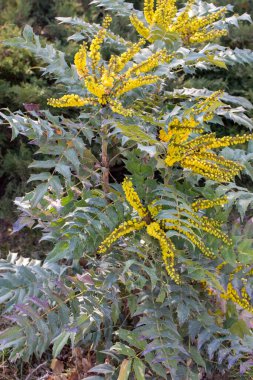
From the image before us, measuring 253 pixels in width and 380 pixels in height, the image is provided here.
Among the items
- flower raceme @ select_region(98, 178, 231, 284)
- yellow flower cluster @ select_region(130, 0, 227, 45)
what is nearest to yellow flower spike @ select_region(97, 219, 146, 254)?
flower raceme @ select_region(98, 178, 231, 284)

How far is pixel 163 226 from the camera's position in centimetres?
198

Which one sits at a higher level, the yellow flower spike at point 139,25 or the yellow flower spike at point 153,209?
the yellow flower spike at point 139,25

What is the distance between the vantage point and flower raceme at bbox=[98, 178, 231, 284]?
1.86 meters

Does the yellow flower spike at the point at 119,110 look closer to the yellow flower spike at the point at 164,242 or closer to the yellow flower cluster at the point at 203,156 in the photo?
the yellow flower cluster at the point at 203,156

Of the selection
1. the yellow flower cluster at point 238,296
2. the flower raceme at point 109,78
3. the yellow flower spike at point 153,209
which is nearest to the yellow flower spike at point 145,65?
the flower raceme at point 109,78

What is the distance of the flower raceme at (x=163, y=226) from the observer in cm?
186

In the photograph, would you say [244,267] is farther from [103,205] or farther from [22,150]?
[22,150]

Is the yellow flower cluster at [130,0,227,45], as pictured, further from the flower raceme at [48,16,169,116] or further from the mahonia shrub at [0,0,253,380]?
the flower raceme at [48,16,169,116]

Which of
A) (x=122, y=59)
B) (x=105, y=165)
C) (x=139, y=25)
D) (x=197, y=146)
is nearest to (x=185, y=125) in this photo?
(x=197, y=146)

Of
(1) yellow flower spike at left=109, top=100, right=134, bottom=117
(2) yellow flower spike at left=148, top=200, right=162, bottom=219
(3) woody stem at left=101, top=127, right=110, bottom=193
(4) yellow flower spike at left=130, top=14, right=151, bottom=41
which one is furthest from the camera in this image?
(4) yellow flower spike at left=130, top=14, right=151, bottom=41

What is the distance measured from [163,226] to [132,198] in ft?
0.61

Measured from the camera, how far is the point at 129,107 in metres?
2.14

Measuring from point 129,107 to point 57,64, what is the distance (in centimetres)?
37

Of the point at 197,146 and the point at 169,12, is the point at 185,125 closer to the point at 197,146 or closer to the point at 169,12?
the point at 197,146
